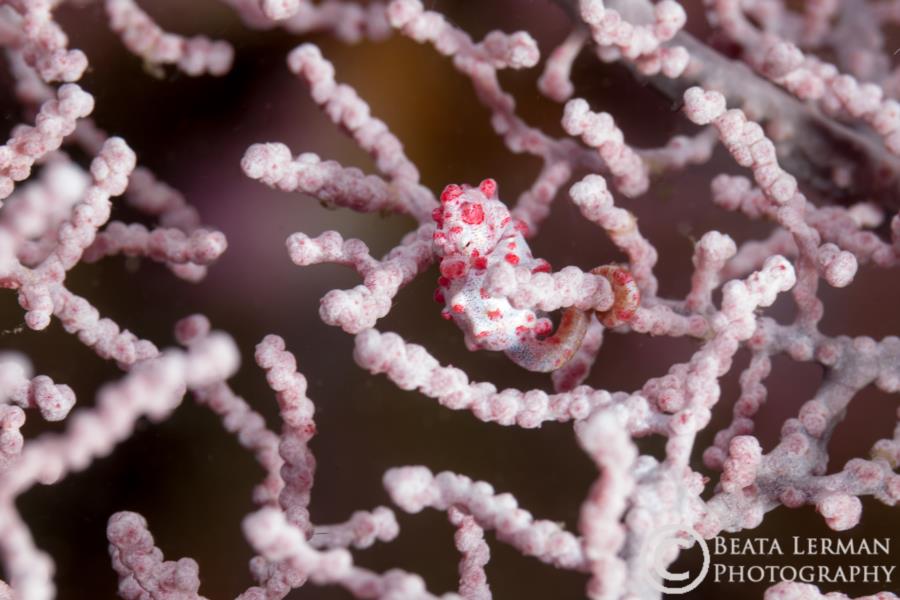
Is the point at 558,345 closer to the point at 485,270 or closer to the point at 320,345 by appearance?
the point at 485,270

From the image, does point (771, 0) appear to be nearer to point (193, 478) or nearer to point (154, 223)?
point (154, 223)

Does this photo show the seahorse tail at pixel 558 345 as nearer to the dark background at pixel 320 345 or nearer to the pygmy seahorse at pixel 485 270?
the pygmy seahorse at pixel 485 270

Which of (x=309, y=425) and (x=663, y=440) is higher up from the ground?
(x=663, y=440)

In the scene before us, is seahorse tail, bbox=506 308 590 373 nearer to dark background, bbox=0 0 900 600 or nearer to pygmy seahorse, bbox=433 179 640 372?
pygmy seahorse, bbox=433 179 640 372

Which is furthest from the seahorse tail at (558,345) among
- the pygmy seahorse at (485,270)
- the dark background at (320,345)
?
the dark background at (320,345)

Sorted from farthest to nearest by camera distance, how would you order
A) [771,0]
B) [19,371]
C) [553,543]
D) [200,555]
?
[771,0], [200,555], [19,371], [553,543]

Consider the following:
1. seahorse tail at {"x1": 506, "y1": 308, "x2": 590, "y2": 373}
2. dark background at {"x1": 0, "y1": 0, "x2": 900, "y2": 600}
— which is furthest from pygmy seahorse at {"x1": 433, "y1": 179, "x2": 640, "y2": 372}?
dark background at {"x1": 0, "y1": 0, "x2": 900, "y2": 600}

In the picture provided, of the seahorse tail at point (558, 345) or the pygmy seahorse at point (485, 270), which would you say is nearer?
the pygmy seahorse at point (485, 270)

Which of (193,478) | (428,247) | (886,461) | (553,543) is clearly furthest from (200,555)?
(886,461)
